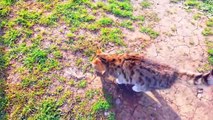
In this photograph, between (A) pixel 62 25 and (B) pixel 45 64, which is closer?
(B) pixel 45 64

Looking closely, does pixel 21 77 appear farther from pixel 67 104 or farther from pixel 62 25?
pixel 62 25

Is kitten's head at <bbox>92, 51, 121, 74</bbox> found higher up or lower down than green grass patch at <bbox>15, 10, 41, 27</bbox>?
lower down

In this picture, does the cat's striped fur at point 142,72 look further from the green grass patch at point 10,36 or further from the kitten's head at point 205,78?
the green grass patch at point 10,36

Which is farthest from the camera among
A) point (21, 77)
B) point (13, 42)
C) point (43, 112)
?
point (13, 42)

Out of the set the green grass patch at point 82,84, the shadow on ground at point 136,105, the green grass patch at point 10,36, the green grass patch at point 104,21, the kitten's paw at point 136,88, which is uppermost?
the green grass patch at point 104,21

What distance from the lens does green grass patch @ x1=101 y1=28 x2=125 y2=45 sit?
6.50 metres

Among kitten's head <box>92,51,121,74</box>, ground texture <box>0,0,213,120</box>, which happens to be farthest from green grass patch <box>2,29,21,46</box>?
kitten's head <box>92,51,121,74</box>

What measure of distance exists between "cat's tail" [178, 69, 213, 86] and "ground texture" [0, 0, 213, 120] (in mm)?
528

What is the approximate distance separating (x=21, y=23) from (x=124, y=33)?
2.36 meters

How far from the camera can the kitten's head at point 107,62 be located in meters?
5.22

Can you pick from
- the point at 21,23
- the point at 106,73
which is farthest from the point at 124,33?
the point at 21,23

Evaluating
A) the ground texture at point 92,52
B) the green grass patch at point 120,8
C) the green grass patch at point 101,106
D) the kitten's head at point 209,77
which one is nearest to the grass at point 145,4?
the ground texture at point 92,52

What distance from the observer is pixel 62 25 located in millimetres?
6738

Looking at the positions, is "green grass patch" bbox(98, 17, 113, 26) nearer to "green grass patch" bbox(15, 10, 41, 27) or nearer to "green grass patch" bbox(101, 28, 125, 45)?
"green grass patch" bbox(101, 28, 125, 45)
